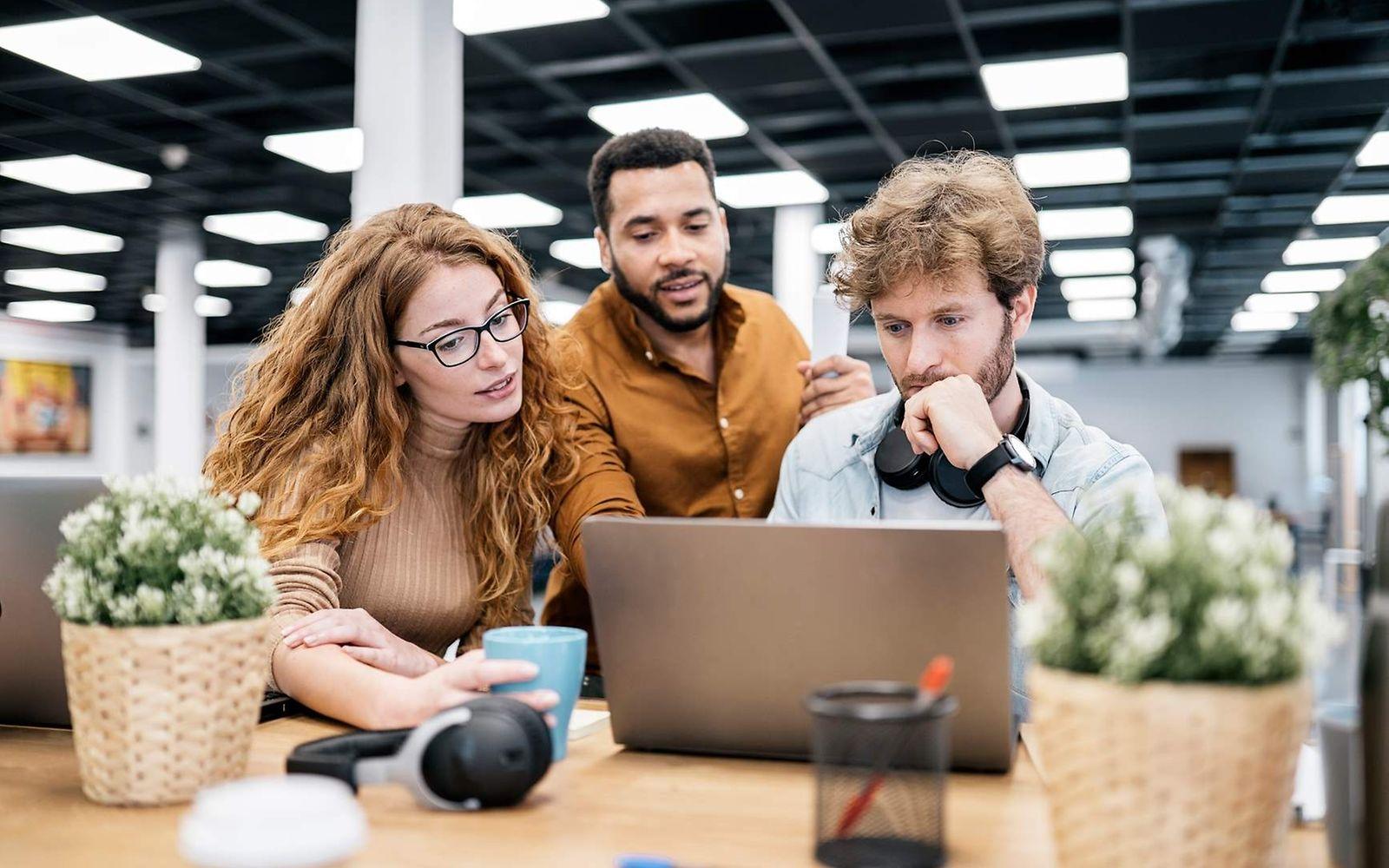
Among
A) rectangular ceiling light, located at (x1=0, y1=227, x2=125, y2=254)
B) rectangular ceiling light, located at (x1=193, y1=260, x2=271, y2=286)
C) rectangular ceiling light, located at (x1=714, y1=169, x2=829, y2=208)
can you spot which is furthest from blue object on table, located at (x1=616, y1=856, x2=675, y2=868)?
rectangular ceiling light, located at (x1=193, y1=260, x2=271, y2=286)

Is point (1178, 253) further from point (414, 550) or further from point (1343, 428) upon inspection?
point (414, 550)

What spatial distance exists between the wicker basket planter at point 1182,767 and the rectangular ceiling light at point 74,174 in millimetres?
7813

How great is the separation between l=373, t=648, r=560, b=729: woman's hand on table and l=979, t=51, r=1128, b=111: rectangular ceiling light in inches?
200

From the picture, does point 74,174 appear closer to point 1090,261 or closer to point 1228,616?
point 1228,616

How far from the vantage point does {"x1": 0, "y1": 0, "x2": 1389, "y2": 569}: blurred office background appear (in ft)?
16.0

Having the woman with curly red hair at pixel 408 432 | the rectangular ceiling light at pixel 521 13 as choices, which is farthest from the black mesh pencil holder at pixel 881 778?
the rectangular ceiling light at pixel 521 13

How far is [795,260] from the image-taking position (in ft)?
27.6

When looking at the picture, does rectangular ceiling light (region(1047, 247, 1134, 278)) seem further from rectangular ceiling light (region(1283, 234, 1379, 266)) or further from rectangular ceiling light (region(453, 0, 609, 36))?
rectangular ceiling light (region(453, 0, 609, 36))

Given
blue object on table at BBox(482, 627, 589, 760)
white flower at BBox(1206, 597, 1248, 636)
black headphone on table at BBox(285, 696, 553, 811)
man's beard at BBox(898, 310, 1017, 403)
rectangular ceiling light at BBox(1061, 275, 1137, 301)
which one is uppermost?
rectangular ceiling light at BBox(1061, 275, 1137, 301)

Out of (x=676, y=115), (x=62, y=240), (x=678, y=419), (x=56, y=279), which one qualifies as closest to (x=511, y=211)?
(x=676, y=115)

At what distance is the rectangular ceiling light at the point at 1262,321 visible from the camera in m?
14.1

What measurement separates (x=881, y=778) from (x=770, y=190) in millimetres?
7467

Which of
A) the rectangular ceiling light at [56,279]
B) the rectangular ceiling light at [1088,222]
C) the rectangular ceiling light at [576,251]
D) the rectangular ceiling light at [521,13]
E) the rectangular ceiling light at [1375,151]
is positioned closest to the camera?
the rectangular ceiling light at [521,13]

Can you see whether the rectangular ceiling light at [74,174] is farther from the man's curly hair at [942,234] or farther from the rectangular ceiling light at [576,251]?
the man's curly hair at [942,234]
